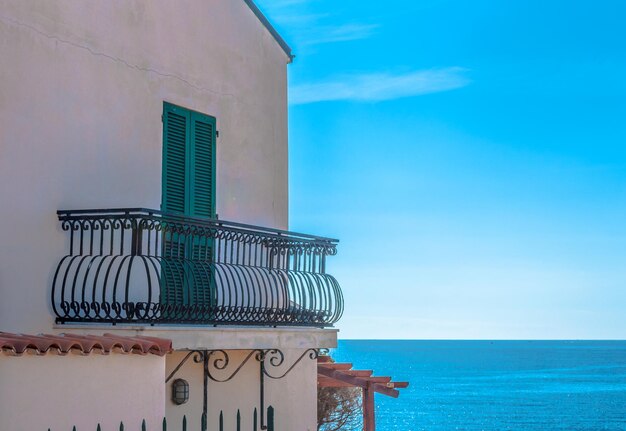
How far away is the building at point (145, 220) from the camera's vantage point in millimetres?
9008

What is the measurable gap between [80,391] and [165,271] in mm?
2692

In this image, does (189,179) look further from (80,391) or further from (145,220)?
(80,391)

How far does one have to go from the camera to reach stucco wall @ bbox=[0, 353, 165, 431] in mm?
7793


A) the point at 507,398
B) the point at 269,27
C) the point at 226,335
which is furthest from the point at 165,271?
the point at 507,398

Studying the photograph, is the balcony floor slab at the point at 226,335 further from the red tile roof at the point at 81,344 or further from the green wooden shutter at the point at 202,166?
the green wooden shutter at the point at 202,166

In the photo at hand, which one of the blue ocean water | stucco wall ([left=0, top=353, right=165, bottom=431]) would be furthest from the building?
the blue ocean water

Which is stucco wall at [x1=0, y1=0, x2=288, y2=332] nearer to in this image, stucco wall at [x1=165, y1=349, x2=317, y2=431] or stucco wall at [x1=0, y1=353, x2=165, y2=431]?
stucco wall at [x1=0, y1=353, x2=165, y2=431]

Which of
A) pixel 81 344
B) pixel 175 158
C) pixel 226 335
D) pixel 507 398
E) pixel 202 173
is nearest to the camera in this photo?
pixel 81 344

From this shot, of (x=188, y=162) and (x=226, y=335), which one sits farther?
(x=188, y=162)

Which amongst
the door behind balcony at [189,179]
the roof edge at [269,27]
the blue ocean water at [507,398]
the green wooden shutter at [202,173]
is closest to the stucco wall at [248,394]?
the door behind balcony at [189,179]

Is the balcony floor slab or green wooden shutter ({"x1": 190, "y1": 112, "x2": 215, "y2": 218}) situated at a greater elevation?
green wooden shutter ({"x1": 190, "y1": 112, "x2": 215, "y2": 218})

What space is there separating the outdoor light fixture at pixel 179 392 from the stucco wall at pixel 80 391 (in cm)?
206

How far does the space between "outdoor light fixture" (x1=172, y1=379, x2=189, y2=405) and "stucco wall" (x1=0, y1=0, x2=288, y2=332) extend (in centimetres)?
177

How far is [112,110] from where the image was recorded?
11.3 metres
